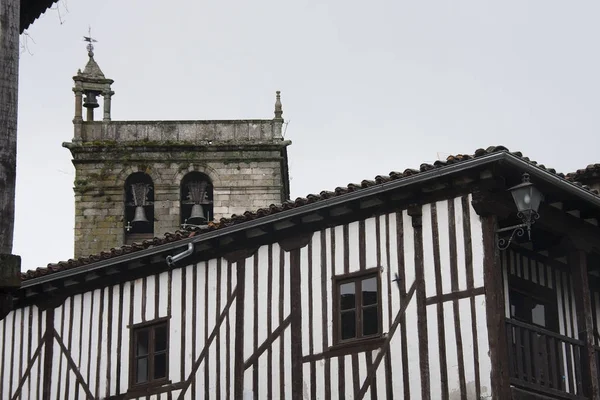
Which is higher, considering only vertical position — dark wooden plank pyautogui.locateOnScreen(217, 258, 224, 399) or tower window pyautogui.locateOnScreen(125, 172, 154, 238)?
tower window pyautogui.locateOnScreen(125, 172, 154, 238)

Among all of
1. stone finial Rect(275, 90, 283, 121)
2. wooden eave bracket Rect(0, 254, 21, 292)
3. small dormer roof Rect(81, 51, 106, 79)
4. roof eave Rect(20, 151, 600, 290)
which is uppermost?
small dormer roof Rect(81, 51, 106, 79)

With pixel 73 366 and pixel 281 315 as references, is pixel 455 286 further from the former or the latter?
pixel 73 366

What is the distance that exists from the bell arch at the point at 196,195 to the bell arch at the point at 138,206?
100 cm

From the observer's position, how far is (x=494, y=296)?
17.1 m

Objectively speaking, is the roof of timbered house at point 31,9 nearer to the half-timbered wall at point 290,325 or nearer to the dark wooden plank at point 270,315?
the half-timbered wall at point 290,325

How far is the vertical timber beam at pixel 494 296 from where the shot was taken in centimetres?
1680

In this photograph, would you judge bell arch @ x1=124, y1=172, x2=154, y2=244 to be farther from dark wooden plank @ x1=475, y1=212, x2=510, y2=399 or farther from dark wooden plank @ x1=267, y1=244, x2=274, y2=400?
dark wooden plank @ x1=475, y1=212, x2=510, y2=399

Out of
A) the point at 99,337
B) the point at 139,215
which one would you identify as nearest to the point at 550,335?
the point at 99,337

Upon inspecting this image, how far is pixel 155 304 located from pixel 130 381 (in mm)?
1229

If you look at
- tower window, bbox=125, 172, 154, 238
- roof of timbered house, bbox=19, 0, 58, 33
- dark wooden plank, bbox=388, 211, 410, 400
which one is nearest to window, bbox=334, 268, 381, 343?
dark wooden plank, bbox=388, 211, 410, 400

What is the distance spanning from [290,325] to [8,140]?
9139 millimetres

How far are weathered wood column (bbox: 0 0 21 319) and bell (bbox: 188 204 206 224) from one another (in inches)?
1183

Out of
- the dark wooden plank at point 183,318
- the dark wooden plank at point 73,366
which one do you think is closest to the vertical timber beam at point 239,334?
the dark wooden plank at point 183,318

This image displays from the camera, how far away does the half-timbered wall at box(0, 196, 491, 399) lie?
17.5m
